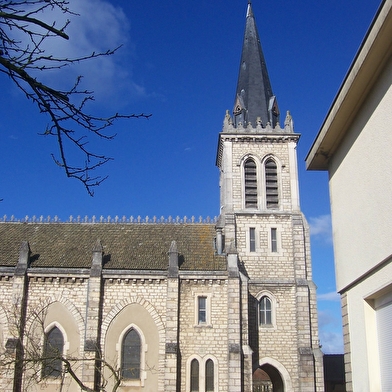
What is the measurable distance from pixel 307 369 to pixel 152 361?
8.00 m

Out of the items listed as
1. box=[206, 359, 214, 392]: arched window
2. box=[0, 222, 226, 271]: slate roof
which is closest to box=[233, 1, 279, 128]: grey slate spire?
box=[0, 222, 226, 271]: slate roof

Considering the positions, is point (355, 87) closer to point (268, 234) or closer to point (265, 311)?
point (265, 311)

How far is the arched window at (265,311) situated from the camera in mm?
28891

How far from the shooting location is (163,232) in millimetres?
32469

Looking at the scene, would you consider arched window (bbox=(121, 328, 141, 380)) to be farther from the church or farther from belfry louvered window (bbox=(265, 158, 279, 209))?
belfry louvered window (bbox=(265, 158, 279, 209))

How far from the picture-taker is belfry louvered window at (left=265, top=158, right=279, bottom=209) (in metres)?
32.0

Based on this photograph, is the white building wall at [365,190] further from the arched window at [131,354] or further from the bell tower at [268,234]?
the arched window at [131,354]

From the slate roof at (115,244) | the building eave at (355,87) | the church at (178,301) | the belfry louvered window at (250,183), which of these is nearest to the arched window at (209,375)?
the church at (178,301)

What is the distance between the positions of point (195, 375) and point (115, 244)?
29.4ft

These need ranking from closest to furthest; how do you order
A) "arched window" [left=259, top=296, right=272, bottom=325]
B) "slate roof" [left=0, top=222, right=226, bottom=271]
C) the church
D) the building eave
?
the building eave, the church, "slate roof" [left=0, top=222, right=226, bottom=271], "arched window" [left=259, top=296, right=272, bottom=325]

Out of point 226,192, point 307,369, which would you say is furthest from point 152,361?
point 226,192

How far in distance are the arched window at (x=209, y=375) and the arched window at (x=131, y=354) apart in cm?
350

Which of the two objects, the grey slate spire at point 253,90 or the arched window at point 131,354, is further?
the grey slate spire at point 253,90

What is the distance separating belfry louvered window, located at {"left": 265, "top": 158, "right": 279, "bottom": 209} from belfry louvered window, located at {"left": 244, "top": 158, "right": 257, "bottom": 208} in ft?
2.41
